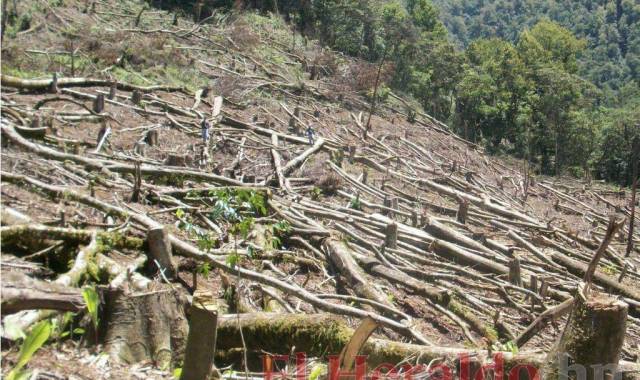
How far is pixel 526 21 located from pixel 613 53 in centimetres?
2229

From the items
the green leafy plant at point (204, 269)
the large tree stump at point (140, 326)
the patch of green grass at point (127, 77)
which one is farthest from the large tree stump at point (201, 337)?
the patch of green grass at point (127, 77)

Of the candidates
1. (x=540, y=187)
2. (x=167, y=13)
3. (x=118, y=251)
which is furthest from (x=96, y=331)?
(x=167, y=13)

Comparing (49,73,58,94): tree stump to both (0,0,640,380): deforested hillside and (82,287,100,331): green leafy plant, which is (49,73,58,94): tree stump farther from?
(82,287,100,331): green leafy plant

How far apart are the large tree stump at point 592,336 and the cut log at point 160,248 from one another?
372cm

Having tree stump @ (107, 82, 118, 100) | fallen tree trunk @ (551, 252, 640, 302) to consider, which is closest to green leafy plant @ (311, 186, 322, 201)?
fallen tree trunk @ (551, 252, 640, 302)

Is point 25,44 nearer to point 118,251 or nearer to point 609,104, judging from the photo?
point 118,251

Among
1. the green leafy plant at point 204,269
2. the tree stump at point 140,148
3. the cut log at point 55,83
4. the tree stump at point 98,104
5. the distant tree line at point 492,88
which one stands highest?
the distant tree line at point 492,88

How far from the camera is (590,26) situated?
3425 inches

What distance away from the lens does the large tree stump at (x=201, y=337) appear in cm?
314

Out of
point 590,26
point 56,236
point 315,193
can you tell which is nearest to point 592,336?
point 56,236

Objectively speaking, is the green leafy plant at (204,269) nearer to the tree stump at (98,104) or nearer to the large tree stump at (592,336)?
the large tree stump at (592,336)

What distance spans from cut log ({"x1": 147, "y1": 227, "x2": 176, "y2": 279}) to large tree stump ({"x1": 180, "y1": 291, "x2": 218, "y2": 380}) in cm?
260

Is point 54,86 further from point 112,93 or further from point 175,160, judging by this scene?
point 175,160

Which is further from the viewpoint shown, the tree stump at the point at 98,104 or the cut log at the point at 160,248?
the tree stump at the point at 98,104
